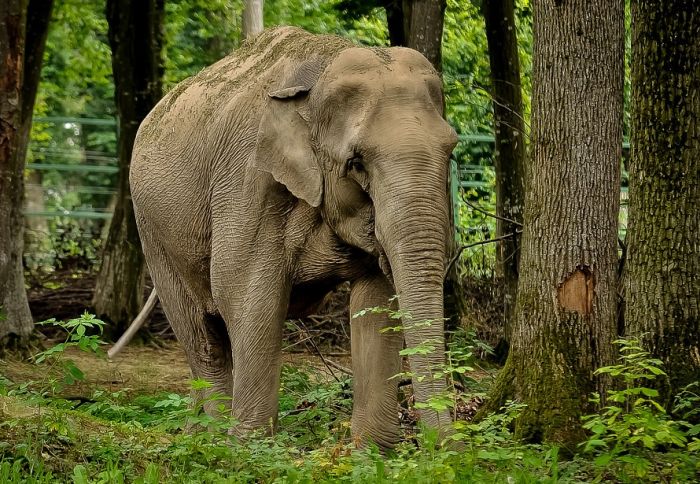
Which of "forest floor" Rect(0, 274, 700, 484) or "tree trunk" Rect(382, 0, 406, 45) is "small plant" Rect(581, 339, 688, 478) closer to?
"forest floor" Rect(0, 274, 700, 484)

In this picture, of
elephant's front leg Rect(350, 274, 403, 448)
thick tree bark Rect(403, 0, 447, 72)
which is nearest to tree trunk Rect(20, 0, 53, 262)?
thick tree bark Rect(403, 0, 447, 72)

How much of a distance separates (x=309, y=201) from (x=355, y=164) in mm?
436

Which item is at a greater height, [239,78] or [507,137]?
[239,78]

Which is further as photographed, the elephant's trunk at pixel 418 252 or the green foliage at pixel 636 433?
the elephant's trunk at pixel 418 252

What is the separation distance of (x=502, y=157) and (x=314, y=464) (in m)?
8.16

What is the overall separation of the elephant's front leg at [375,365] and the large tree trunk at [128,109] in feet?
29.0

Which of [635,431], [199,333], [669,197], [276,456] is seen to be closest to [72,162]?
[199,333]

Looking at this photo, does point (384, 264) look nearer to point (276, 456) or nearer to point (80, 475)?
point (276, 456)

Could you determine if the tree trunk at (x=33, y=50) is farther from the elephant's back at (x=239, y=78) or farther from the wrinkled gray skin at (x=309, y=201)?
the wrinkled gray skin at (x=309, y=201)

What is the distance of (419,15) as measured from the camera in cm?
1232

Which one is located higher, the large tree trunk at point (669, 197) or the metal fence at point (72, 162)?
the metal fence at point (72, 162)

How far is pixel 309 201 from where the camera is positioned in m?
8.60

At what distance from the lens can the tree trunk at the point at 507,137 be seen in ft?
46.2

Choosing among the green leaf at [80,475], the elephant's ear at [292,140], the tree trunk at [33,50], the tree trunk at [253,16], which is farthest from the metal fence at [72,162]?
the green leaf at [80,475]
